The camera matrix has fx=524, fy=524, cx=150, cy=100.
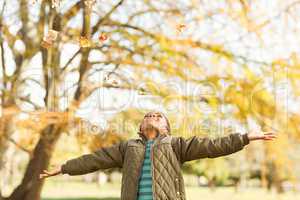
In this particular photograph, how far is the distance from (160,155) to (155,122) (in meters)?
0.22

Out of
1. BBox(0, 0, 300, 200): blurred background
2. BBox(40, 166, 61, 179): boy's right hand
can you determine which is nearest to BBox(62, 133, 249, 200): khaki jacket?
BBox(40, 166, 61, 179): boy's right hand

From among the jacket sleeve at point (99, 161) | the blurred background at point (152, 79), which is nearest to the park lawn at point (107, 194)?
the blurred background at point (152, 79)

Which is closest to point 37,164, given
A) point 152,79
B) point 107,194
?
point 152,79

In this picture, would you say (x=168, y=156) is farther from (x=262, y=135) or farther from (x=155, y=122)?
(x=262, y=135)

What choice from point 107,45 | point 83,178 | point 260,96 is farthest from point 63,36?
point 83,178

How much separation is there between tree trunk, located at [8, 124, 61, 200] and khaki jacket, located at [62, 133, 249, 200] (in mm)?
4266

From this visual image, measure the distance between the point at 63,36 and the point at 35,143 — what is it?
5.65 ft

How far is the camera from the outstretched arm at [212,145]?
3.23 metres

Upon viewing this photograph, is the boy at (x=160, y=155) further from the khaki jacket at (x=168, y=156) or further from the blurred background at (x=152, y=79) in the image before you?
the blurred background at (x=152, y=79)

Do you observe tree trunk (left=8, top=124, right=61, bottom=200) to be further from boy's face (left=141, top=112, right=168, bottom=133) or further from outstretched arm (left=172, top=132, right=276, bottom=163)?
outstretched arm (left=172, top=132, right=276, bottom=163)

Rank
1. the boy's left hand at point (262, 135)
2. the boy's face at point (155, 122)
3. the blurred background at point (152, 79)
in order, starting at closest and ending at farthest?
1. the boy's left hand at point (262, 135)
2. the boy's face at point (155, 122)
3. the blurred background at point (152, 79)

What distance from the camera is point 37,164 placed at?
766 cm

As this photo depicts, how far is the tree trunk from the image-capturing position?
757 centimetres

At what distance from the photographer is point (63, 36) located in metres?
7.42
